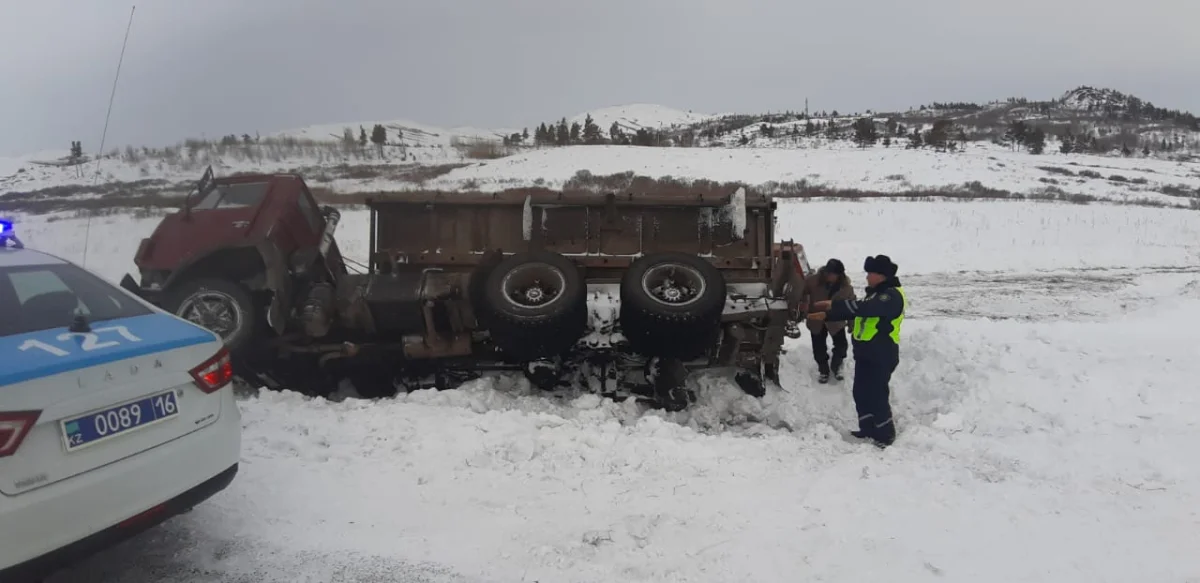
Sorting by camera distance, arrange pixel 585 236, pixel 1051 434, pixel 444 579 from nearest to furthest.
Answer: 1. pixel 444 579
2. pixel 1051 434
3. pixel 585 236

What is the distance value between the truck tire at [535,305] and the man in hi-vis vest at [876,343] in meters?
2.17

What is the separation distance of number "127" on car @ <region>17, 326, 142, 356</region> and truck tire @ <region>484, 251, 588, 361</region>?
8.88ft

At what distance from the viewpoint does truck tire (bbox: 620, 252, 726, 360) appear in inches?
216

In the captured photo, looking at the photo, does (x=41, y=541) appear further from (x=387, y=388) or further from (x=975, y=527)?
(x=975, y=527)

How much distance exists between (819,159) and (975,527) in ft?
150

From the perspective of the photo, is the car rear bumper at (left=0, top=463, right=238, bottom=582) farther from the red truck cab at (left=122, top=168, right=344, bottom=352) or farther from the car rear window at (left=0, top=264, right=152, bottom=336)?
the red truck cab at (left=122, top=168, right=344, bottom=352)

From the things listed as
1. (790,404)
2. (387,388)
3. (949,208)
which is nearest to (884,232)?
(949,208)

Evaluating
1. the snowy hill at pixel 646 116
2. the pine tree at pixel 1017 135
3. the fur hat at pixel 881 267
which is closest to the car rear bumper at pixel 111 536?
the fur hat at pixel 881 267

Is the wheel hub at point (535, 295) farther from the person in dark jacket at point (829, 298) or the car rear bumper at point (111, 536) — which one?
the person in dark jacket at point (829, 298)

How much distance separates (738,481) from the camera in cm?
422

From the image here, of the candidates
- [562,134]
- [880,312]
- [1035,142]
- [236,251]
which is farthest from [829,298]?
[1035,142]

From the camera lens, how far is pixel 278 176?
7203mm

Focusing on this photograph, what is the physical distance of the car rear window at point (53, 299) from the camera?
3.07 metres

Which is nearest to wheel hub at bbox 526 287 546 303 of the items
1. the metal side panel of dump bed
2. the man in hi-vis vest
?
the metal side panel of dump bed
